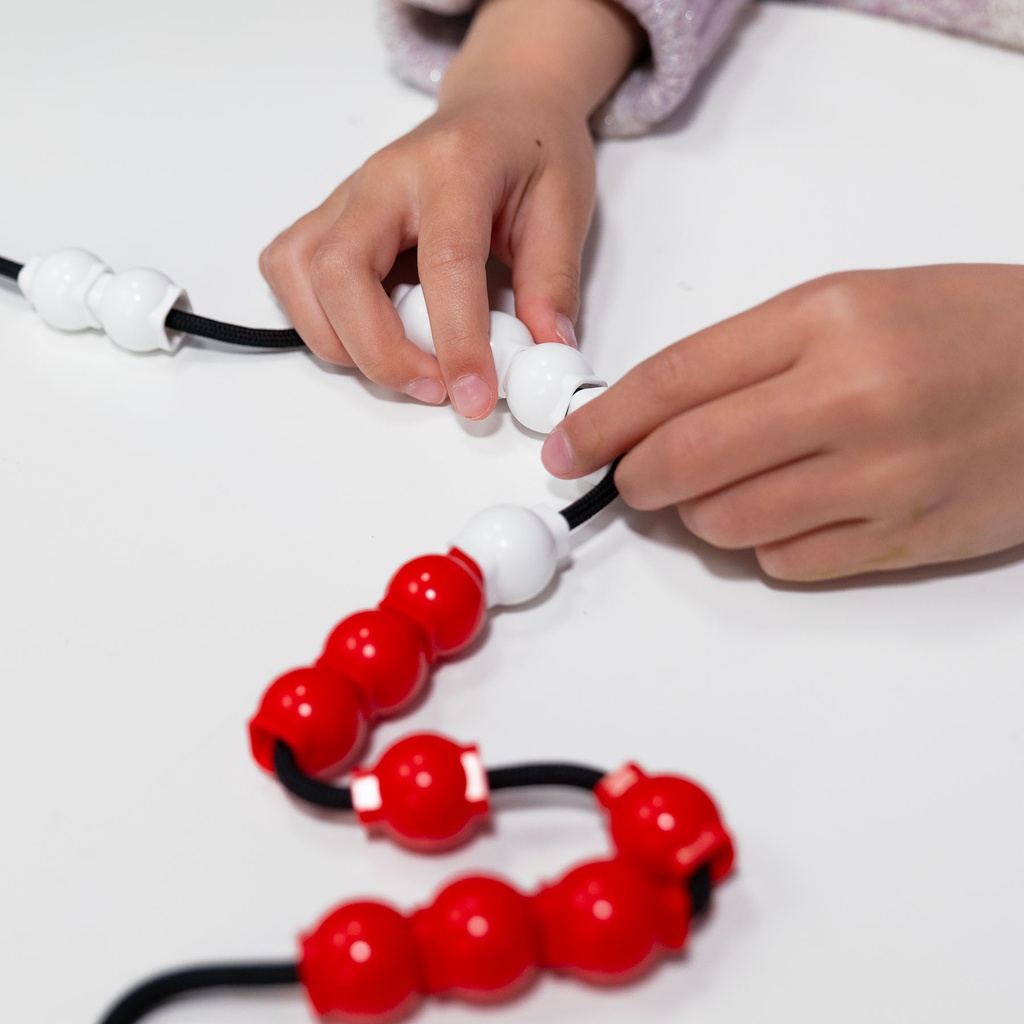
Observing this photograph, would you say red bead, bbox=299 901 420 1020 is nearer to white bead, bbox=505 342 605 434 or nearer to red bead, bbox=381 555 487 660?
red bead, bbox=381 555 487 660

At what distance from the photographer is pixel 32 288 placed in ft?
1.99

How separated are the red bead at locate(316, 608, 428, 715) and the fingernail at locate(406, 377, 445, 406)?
0.50 feet

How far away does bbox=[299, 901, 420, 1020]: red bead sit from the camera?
0.34 metres

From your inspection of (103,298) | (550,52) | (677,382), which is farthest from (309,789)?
(550,52)

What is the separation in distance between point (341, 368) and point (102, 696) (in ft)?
0.73

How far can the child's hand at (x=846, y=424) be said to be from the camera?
45cm

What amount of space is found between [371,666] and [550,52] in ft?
1.45

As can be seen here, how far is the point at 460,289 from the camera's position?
21.5 inches

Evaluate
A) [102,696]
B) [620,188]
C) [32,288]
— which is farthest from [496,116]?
[102,696]

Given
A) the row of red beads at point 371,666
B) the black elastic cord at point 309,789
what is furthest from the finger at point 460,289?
the black elastic cord at point 309,789

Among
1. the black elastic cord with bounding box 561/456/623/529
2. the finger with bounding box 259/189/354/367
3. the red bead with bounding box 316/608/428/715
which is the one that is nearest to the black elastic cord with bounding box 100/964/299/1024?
the red bead with bounding box 316/608/428/715

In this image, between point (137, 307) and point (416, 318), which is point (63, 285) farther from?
point (416, 318)

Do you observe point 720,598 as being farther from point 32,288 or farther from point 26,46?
point 26,46

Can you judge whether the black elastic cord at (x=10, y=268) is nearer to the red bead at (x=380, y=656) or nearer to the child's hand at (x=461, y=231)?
the child's hand at (x=461, y=231)
